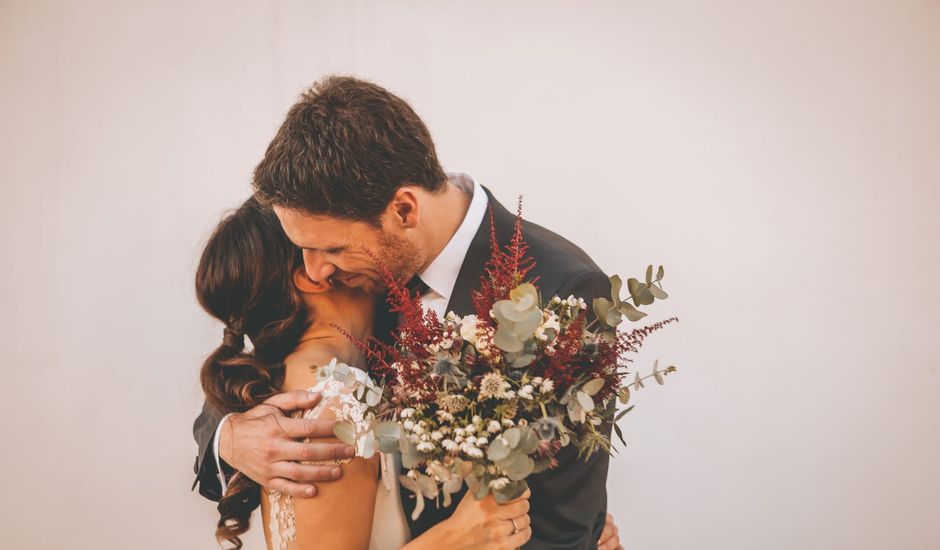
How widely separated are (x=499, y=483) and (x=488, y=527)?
20 cm

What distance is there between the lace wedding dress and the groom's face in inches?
11.1

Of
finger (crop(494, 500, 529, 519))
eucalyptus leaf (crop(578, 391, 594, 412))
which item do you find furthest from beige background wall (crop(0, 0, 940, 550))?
eucalyptus leaf (crop(578, 391, 594, 412))

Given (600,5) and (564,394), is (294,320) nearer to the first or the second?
(564,394)

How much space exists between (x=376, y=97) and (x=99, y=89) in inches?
54.5

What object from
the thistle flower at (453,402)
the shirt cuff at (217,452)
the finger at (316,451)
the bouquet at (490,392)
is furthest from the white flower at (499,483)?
the shirt cuff at (217,452)

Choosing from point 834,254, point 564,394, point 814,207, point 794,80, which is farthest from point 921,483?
point 564,394

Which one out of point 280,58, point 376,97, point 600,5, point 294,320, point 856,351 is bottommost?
point 856,351

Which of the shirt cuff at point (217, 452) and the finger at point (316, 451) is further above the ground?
the finger at point (316, 451)

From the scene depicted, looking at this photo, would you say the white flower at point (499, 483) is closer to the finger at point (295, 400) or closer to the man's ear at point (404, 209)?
the finger at point (295, 400)

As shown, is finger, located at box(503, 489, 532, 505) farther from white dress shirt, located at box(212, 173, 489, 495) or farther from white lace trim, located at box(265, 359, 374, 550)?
white dress shirt, located at box(212, 173, 489, 495)

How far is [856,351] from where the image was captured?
2348mm

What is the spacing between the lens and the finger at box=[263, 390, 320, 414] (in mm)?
1445

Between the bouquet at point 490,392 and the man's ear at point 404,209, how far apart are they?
18.6 inches

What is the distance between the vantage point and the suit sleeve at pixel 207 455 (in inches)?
67.9
